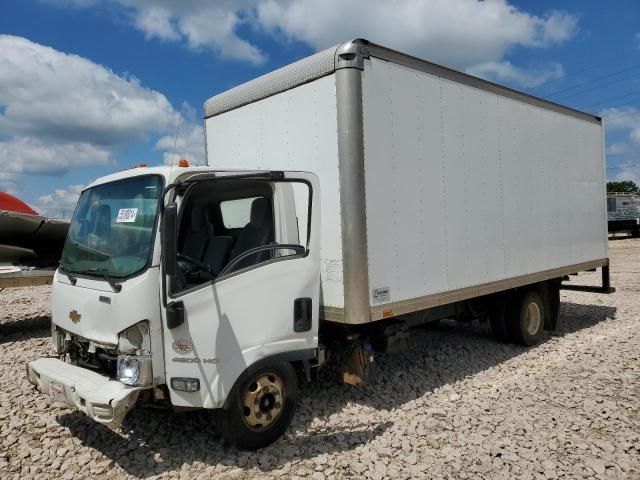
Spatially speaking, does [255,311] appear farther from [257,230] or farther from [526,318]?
[526,318]

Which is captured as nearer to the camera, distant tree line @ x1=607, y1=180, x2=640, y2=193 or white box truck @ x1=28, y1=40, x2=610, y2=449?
white box truck @ x1=28, y1=40, x2=610, y2=449

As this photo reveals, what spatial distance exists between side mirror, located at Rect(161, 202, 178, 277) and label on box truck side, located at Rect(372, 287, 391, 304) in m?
1.95

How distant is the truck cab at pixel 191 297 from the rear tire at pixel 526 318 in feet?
13.3

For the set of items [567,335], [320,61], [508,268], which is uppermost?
[320,61]

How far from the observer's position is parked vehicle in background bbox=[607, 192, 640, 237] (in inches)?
1241

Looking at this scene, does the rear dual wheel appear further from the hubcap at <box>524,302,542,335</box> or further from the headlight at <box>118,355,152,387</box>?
the headlight at <box>118,355,152,387</box>

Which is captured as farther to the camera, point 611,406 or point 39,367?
point 611,406

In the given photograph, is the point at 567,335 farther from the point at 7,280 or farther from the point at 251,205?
the point at 7,280

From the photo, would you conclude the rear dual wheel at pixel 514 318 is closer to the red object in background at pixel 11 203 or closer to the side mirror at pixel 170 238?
the side mirror at pixel 170 238

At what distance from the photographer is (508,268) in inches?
256

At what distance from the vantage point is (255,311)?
403 cm

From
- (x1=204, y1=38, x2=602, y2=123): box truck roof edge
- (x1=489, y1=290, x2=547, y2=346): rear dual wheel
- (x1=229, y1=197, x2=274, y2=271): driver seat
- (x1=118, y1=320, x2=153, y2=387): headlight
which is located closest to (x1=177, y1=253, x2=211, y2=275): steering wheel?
(x1=229, y1=197, x2=274, y2=271): driver seat

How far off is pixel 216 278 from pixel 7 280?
602 centimetres

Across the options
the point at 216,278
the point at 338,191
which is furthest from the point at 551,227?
the point at 216,278
